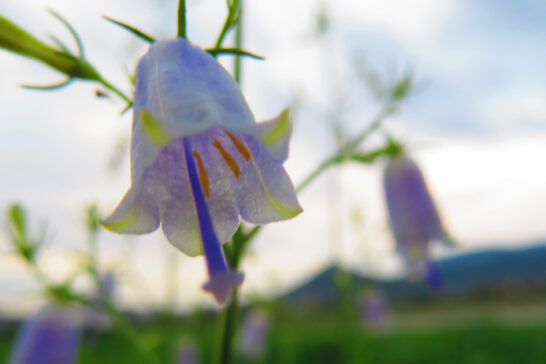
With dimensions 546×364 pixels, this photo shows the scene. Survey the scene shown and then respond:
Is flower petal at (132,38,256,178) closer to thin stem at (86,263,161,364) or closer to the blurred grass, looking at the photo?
thin stem at (86,263,161,364)

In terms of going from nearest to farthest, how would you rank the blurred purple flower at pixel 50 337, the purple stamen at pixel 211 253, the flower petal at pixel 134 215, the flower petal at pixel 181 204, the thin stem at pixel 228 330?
the purple stamen at pixel 211 253 → the flower petal at pixel 134 215 → the flower petal at pixel 181 204 → the thin stem at pixel 228 330 → the blurred purple flower at pixel 50 337

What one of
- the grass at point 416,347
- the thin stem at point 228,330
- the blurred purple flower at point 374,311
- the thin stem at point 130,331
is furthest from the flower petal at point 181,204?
the blurred purple flower at point 374,311

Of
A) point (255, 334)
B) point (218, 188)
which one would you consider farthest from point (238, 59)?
point (255, 334)

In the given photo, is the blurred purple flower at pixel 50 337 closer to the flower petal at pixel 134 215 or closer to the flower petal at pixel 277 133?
the flower petal at pixel 134 215

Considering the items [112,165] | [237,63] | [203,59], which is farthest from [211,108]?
[112,165]

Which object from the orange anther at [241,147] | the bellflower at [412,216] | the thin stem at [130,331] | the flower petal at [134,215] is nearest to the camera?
the flower petal at [134,215]

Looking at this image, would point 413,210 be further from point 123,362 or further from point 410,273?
point 123,362
